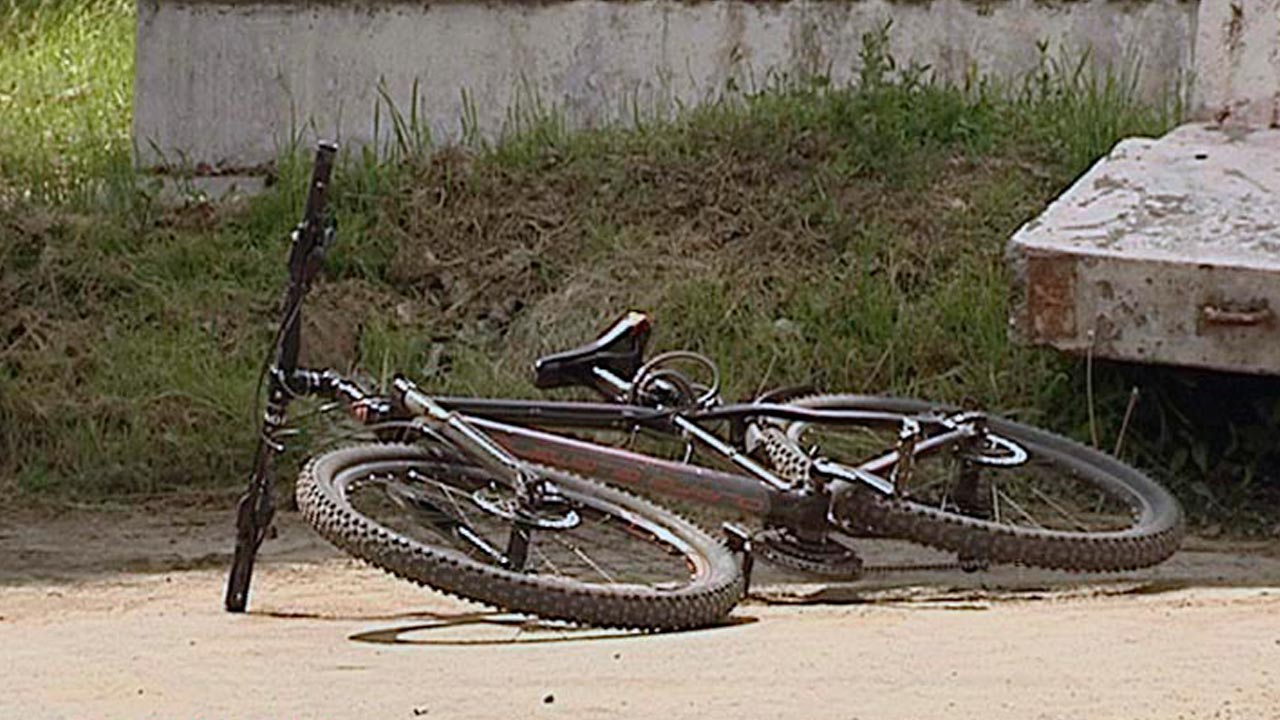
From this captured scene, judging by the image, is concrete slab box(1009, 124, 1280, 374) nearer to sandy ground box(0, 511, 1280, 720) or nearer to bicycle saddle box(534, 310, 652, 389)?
sandy ground box(0, 511, 1280, 720)

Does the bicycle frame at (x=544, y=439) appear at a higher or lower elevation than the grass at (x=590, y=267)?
higher

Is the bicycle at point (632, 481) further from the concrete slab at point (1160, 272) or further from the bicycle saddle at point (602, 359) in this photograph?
the concrete slab at point (1160, 272)

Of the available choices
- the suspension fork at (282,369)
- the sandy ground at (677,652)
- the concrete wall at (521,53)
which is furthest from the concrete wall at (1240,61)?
the suspension fork at (282,369)

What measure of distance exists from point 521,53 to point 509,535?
5.06 metres

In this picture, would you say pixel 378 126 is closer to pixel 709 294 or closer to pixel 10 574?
pixel 709 294

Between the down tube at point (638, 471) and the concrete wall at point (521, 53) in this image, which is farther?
the concrete wall at point (521, 53)

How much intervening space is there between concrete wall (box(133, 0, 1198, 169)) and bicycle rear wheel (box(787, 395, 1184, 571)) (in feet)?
10.3

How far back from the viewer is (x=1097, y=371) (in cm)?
816

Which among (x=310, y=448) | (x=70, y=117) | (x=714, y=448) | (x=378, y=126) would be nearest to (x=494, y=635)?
(x=714, y=448)

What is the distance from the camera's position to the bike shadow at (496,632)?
5312 mm

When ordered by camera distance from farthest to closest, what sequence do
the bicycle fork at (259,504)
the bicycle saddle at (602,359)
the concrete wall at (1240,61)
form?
the concrete wall at (1240,61) → the bicycle saddle at (602,359) → the bicycle fork at (259,504)

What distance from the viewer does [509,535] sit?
19.2 ft

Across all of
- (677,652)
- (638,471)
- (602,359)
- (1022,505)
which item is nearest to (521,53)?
(1022,505)

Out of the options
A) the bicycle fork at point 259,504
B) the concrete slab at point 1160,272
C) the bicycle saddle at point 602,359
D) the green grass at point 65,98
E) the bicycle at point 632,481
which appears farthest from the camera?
the green grass at point 65,98
